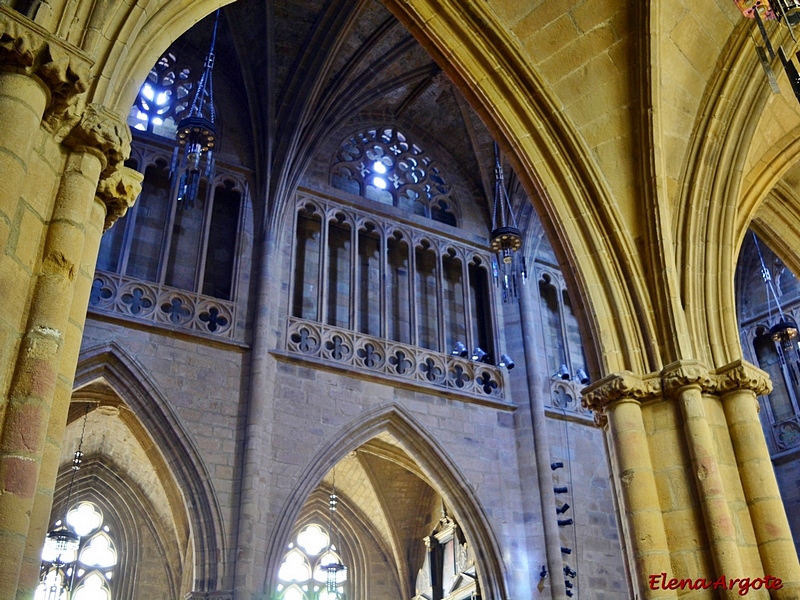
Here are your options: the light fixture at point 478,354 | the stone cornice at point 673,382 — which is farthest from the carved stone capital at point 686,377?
the light fixture at point 478,354

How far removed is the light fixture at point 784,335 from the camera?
13.5m

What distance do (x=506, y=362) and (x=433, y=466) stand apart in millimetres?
2223

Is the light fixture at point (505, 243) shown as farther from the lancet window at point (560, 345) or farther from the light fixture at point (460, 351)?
the light fixture at point (460, 351)

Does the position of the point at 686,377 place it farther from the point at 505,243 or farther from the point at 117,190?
the point at 505,243

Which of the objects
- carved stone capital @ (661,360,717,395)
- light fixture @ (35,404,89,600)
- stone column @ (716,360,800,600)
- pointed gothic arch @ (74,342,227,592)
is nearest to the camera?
stone column @ (716,360,800,600)

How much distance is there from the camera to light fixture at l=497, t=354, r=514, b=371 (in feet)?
43.2

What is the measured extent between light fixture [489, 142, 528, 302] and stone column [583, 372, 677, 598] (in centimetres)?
649

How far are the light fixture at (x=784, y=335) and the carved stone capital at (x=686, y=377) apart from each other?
8265mm

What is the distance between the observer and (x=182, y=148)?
39.6ft

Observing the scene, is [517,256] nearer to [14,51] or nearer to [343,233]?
[343,233]

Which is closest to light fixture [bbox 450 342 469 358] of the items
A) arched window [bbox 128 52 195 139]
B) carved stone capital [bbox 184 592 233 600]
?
carved stone capital [bbox 184 592 233 600]

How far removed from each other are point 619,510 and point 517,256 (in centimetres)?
858

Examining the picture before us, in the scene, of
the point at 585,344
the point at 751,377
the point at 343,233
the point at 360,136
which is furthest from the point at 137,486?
the point at 751,377
